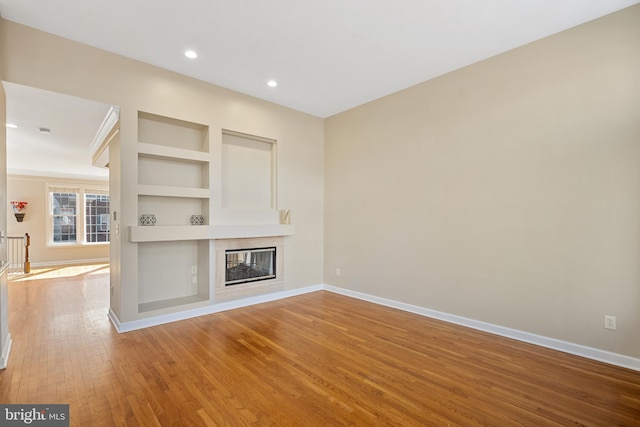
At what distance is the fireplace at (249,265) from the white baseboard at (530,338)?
1.80 meters

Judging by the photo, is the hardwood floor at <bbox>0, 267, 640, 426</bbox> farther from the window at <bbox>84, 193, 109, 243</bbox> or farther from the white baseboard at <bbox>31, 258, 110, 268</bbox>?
the window at <bbox>84, 193, 109, 243</bbox>

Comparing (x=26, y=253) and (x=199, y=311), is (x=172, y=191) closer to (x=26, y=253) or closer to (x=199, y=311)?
(x=199, y=311)

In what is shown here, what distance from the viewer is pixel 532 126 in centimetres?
312

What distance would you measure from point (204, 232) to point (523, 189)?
12.5 ft

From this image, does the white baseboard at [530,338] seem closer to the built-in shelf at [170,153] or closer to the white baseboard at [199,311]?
the white baseboard at [199,311]

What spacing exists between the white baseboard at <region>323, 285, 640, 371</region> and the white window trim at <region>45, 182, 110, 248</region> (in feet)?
30.8

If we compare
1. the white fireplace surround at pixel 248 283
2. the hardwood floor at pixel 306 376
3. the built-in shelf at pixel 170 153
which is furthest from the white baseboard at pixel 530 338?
the built-in shelf at pixel 170 153

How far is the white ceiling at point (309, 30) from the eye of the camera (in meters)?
2.62

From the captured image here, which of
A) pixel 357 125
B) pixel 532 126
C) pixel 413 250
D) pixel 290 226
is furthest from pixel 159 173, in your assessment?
pixel 532 126

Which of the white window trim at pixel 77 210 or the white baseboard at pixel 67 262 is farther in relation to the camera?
the white window trim at pixel 77 210

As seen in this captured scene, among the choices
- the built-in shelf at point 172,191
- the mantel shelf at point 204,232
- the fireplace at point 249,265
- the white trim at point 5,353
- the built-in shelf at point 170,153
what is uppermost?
the built-in shelf at point 170,153

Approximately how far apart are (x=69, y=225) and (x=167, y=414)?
974 cm

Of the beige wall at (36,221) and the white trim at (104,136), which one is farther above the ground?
the white trim at (104,136)

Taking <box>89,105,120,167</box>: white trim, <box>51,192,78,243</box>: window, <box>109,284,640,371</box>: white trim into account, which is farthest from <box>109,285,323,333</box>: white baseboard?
<box>51,192,78,243</box>: window
